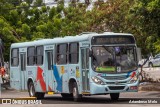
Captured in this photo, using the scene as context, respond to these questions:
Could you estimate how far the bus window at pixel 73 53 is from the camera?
2027 centimetres

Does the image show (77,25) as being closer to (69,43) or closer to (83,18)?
(83,18)

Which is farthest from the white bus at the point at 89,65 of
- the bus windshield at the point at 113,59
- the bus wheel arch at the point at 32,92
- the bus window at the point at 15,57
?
the bus window at the point at 15,57

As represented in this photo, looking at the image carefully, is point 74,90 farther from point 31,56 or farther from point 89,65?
point 31,56

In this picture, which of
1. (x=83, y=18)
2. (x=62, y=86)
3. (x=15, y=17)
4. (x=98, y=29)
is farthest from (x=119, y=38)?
(x=15, y=17)

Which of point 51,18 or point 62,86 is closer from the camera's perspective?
point 62,86

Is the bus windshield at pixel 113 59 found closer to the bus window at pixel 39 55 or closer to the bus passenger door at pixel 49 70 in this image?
the bus passenger door at pixel 49 70

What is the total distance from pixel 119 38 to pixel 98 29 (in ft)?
42.0

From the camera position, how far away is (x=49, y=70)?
2241 centimetres

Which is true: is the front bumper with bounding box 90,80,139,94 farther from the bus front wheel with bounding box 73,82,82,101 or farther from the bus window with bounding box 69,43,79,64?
the bus window with bounding box 69,43,79,64

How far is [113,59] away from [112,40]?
89 centimetres

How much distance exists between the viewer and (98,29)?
32500 millimetres

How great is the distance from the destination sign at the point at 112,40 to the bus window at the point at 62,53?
2.18 m

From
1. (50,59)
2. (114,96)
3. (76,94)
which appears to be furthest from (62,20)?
(76,94)

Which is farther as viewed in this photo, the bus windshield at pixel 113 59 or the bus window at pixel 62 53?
the bus window at pixel 62 53
